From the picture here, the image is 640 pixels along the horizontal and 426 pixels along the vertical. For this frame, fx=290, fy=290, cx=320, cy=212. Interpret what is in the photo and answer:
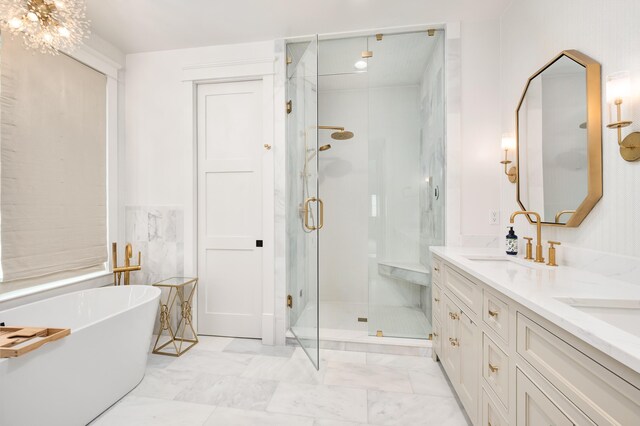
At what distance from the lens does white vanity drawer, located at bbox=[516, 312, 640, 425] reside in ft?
2.05

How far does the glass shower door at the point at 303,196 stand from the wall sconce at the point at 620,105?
1603mm

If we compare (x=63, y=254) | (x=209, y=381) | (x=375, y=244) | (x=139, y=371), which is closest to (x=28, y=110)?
(x=63, y=254)

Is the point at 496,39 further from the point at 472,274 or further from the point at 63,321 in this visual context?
the point at 63,321

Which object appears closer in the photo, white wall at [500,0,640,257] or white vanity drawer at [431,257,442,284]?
white wall at [500,0,640,257]

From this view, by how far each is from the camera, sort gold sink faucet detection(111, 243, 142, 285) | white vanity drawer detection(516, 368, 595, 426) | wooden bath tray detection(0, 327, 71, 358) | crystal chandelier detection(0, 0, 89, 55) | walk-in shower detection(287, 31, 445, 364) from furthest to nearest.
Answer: gold sink faucet detection(111, 243, 142, 285), walk-in shower detection(287, 31, 445, 364), crystal chandelier detection(0, 0, 89, 55), wooden bath tray detection(0, 327, 71, 358), white vanity drawer detection(516, 368, 595, 426)

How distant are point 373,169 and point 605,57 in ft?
5.86

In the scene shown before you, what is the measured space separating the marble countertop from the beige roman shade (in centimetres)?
288

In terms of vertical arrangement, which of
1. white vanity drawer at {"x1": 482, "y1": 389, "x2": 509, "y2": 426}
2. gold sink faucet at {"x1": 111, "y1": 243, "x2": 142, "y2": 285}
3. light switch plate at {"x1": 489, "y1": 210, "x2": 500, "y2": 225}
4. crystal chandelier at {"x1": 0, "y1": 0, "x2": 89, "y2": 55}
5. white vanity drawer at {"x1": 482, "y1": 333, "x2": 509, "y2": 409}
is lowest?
white vanity drawer at {"x1": 482, "y1": 389, "x2": 509, "y2": 426}

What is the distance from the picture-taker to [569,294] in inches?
40.6

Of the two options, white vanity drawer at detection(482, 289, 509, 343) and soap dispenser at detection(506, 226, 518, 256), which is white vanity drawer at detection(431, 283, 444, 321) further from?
white vanity drawer at detection(482, 289, 509, 343)

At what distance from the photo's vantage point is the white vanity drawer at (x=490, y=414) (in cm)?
118

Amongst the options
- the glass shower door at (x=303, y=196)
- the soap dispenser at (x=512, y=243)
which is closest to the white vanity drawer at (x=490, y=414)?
the soap dispenser at (x=512, y=243)

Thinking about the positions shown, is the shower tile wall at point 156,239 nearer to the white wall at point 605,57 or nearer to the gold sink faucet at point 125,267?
the gold sink faucet at point 125,267

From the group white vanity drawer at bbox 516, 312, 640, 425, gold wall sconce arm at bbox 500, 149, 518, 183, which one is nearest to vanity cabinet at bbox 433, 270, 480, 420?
white vanity drawer at bbox 516, 312, 640, 425
